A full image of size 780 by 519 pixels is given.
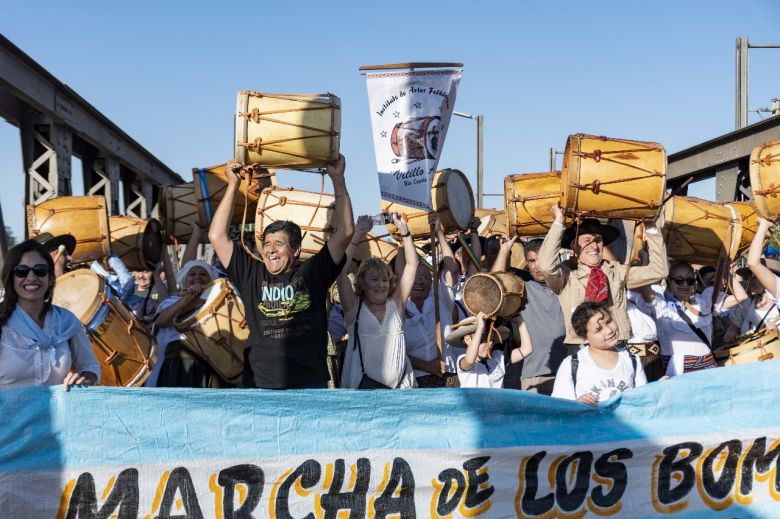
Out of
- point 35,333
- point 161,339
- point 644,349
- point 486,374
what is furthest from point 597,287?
point 35,333

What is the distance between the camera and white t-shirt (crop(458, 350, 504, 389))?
243 inches

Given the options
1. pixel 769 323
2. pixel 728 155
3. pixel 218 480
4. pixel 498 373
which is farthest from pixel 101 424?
pixel 728 155

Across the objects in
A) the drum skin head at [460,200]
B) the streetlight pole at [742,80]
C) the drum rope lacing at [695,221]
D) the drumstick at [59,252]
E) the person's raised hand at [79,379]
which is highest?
the streetlight pole at [742,80]

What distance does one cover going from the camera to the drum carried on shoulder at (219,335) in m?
6.23

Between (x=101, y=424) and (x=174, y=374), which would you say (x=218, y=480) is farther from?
(x=174, y=374)

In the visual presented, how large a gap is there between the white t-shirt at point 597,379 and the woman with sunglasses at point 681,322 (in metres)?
1.67

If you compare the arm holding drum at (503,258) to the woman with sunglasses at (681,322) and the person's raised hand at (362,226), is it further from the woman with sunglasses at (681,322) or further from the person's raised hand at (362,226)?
the person's raised hand at (362,226)

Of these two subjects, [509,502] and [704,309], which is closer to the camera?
[509,502]

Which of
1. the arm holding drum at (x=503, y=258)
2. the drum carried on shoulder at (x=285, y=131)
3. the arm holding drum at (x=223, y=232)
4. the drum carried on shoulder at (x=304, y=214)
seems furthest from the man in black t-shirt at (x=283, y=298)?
the arm holding drum at (x=503, y=258)

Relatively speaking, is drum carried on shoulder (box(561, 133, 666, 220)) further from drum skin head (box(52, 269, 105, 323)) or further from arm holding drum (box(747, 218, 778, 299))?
drum skin head (box(52, 269, 105, 323))

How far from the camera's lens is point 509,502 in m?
4.54

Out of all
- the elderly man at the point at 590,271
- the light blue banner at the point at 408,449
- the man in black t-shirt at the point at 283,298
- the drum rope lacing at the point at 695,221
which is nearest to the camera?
the light blue banner at the point at 408,449

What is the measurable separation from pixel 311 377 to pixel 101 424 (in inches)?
48.9

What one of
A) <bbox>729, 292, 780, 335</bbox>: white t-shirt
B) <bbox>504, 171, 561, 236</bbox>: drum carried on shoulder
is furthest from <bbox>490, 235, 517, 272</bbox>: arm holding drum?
<bbox>729, 292, 780, 335</bbox>: white t-shirt
